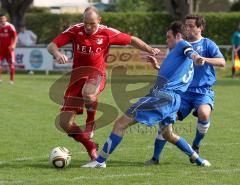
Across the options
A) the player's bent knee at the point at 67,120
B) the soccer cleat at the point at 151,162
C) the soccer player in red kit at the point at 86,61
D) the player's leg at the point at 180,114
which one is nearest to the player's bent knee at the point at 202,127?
the player's leg at the point at 180,114

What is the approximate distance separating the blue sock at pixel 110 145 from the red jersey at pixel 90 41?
1287 millimetres

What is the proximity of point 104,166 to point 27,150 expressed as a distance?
176 cm

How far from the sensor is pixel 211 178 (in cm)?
764

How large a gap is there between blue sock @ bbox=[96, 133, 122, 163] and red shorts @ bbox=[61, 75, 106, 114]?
36.1 inches

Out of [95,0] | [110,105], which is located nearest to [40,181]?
[110,105]

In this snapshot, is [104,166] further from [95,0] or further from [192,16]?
[95,0]

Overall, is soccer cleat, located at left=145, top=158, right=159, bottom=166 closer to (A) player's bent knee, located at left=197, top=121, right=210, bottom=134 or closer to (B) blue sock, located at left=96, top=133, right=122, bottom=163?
(B) blue sock, located at left=96, top=133, right=122, bottom=163

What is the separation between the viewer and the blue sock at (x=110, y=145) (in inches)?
319

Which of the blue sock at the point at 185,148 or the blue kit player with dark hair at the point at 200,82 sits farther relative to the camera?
the blue kit player with dark hair at the point at 200,82

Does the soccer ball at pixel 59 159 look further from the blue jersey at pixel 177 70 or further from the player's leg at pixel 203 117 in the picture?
the player's leg at pixel 203 117

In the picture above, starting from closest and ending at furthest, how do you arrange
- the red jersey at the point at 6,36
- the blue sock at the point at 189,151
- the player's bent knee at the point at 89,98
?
1. the blue sock at the point at 189,151
2. the player's bent knee at the point at 89,98
3. the red jersey at the point at 6,36

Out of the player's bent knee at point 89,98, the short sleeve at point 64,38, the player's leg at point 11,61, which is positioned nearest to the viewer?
the short sleeve at point 64,38

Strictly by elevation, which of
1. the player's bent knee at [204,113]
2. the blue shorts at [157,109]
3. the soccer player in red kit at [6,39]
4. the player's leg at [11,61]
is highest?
the blue shorts at [157,109]

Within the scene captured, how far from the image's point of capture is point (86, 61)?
29.5 ft
